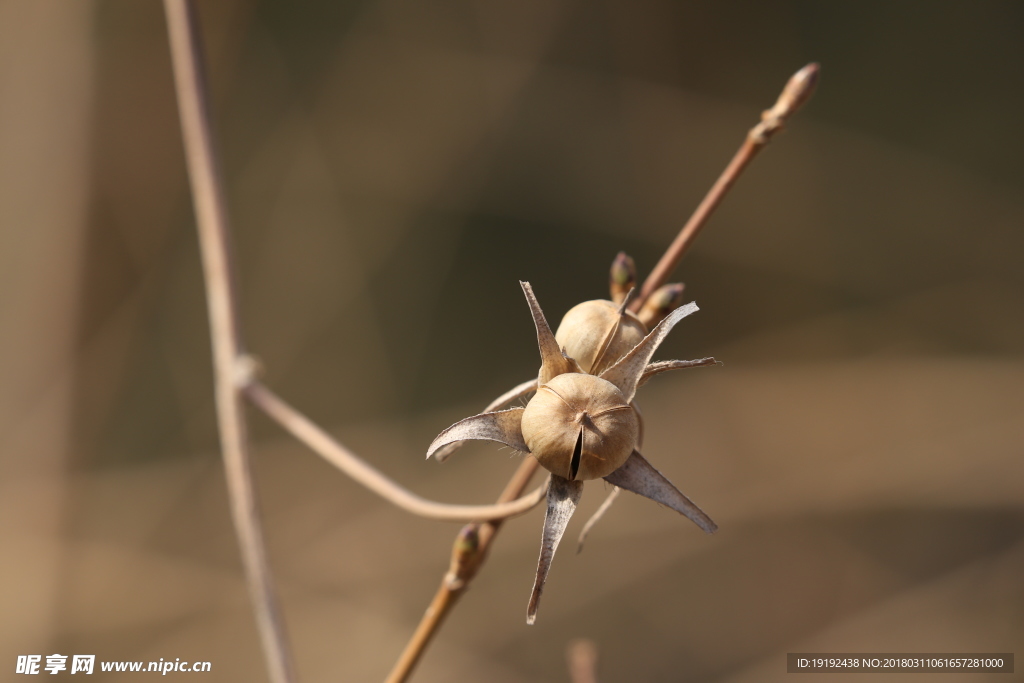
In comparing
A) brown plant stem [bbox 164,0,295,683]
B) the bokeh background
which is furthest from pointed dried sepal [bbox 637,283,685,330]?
the bokeh background

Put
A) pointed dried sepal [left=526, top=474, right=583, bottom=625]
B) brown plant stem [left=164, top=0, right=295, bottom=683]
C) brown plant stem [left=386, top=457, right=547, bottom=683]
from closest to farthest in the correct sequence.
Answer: pointed dried sepal [left=526, top=474, right=583, bottom=625]
brown plant stem [left=386, top=457, right=547, bottom=683]
brown plant stem [left=164, top=0, right=295, bottom=683]

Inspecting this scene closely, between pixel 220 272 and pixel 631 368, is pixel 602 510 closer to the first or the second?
pixel 631 368

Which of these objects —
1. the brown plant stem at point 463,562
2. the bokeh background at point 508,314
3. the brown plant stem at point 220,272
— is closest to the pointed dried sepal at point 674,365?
the brown plant stem at point 463,562

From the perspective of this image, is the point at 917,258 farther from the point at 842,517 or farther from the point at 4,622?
the point at 4,622

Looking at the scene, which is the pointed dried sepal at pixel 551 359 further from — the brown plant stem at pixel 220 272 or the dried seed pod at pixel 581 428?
the brown plant stem at pixel 220 272

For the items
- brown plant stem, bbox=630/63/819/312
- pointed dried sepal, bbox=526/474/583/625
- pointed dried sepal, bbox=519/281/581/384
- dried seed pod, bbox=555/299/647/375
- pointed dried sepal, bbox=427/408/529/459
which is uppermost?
brown plant stem, bbox=630/63/819/312

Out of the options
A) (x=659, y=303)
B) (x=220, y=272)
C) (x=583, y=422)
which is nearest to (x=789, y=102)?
(x=659, y=303)

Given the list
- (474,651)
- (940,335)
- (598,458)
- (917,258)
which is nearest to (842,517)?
(940,335)

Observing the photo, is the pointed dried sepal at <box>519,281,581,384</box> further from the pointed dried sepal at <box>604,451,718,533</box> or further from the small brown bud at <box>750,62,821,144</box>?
the small brown bud at <box>750,62,821,144</box>
